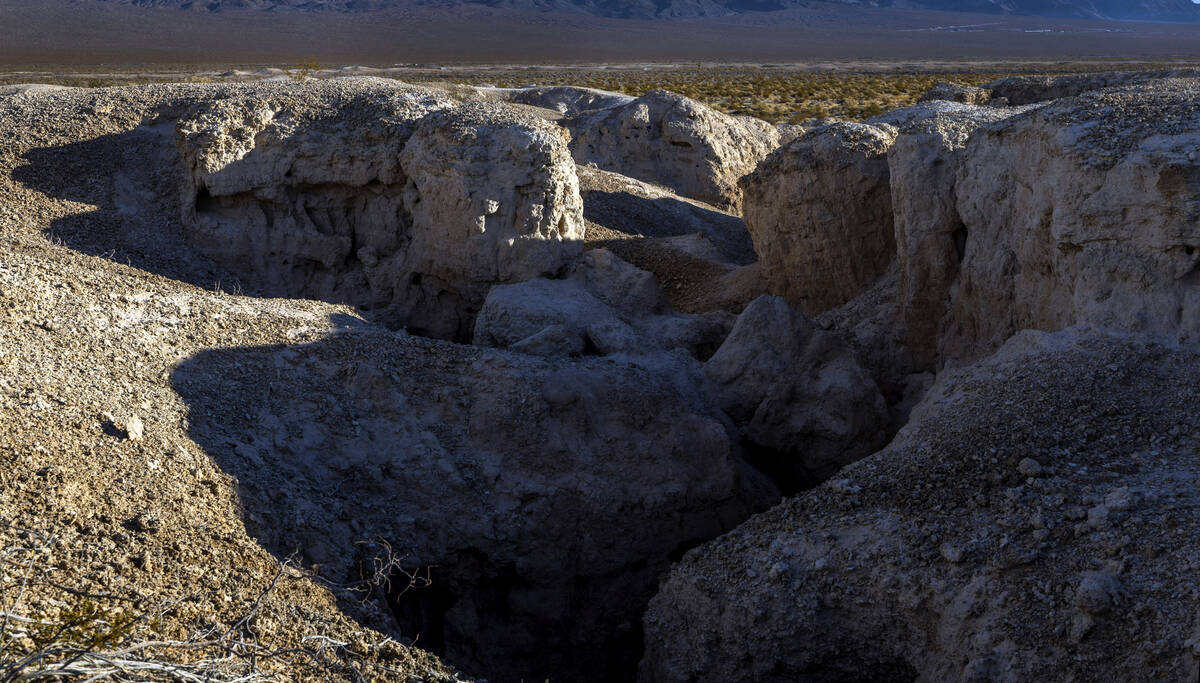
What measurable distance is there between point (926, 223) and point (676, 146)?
10245 mm

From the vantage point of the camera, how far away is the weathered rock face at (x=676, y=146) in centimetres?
1986

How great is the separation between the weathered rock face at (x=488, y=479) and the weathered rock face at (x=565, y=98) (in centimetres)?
1689

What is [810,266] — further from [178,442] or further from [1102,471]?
[178,442]

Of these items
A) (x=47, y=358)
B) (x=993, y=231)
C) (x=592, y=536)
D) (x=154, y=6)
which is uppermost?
(x=154, y=6)

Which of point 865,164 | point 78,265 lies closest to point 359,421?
point 78,265

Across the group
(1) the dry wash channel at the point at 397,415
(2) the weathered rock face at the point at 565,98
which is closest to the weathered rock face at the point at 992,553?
(1) the dry wash channel at the point at 397,415

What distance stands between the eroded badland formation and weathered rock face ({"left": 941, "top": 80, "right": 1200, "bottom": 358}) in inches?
1.2

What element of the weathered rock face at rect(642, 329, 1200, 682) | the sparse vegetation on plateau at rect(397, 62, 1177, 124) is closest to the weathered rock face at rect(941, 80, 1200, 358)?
the weathered rock face at rect(642, 329, 1200, 682)

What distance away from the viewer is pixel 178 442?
697 cm

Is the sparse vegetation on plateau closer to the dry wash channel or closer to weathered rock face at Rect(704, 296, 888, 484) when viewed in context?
the dry wash channel

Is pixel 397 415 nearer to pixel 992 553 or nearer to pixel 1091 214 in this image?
pixel 992 553

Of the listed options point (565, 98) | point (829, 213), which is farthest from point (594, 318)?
point (565, 98)

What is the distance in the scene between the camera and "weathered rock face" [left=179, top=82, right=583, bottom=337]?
39.4 feet

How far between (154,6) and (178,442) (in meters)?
125
